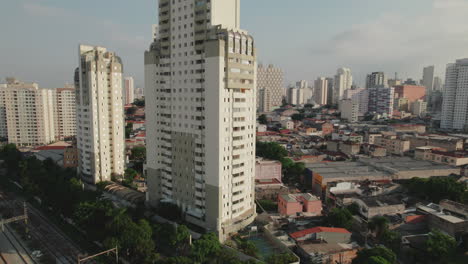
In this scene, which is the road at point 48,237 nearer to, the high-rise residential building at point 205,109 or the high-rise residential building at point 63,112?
the high-rise residential building at point 205,109

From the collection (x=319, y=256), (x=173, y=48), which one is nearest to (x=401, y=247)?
(x=319, y=256)

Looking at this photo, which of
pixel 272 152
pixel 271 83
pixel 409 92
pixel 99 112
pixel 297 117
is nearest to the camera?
pixel 99 112

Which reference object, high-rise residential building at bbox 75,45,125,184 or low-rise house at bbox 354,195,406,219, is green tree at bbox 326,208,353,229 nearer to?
low-rise house at bbox 354,195,406,219

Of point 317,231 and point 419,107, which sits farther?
point 419,107

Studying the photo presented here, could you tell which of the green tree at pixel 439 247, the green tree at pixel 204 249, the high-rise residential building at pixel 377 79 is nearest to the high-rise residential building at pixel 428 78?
the high-rise residential building at pixel 377 79

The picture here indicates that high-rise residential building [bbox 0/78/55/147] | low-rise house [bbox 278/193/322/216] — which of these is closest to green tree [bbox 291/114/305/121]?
high-rise residential building [bbox 0/78/55/147]

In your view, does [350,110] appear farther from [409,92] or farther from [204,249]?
[204,249]

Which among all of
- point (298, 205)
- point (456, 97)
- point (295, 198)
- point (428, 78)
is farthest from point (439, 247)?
point (428, 78)
